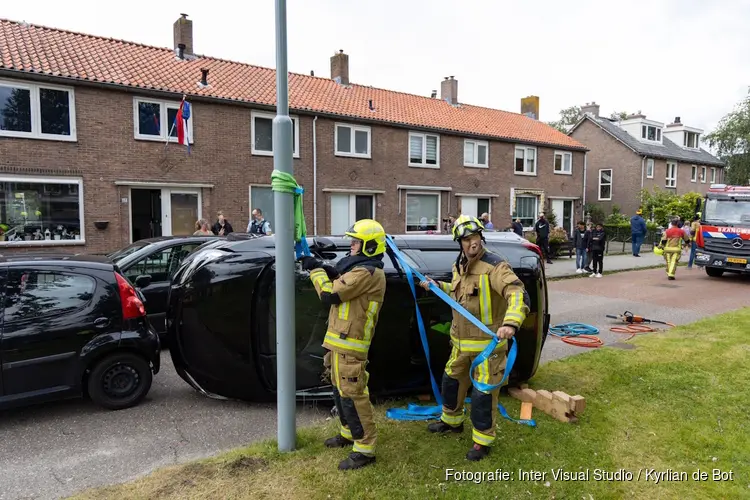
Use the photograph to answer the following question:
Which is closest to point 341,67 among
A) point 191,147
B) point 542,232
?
point 191,147

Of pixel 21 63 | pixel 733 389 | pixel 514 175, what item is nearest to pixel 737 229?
pixel 733 389

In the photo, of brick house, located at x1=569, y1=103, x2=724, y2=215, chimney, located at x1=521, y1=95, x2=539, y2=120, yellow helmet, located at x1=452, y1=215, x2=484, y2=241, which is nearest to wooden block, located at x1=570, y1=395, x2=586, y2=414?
yellow helmet, located at x1=452, y1=215, x2=484, y2=241

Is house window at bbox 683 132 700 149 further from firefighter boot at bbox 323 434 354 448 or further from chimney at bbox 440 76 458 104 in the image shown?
firefighter boot at bbox 323 434 354 448

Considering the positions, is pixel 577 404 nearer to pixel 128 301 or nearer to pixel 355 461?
pixel 355 461

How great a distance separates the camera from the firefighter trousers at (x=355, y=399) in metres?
3.44

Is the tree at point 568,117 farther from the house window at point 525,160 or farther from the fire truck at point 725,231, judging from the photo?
the fire truck at point 725,231

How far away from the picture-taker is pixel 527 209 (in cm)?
2758

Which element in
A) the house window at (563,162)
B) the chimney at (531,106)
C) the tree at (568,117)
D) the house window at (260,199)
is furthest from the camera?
the tree at (568,117)

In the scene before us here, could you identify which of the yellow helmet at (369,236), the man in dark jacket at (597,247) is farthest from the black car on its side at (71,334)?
the man in dark jacket at (597,247)

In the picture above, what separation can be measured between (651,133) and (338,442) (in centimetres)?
4111

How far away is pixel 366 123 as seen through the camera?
67.6 ft

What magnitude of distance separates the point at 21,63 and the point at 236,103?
6.03 metres

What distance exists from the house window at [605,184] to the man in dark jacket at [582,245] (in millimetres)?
22360

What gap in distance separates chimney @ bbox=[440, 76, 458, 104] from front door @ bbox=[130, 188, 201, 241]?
15.8 m
